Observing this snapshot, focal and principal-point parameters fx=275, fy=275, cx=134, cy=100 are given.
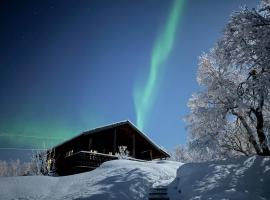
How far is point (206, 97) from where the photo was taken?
20969 mm

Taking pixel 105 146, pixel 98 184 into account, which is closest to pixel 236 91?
pixel 98 184

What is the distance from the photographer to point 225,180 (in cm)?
1254

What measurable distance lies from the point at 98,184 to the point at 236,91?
32.9 ft

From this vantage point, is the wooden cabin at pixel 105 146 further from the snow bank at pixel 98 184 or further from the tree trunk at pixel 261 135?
the tree trunk at pixel 261 135

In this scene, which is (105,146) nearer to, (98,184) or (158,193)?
(98,184)

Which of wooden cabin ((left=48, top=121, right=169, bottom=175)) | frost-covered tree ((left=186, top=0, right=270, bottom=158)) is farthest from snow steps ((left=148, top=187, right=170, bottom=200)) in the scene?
wooden cabin ((left=48, top=121, right=169, bottom=175))

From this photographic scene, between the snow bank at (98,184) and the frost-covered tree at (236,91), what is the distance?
503 centimetres

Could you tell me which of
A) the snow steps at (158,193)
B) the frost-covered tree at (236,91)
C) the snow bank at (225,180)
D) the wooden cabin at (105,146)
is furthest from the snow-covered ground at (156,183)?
the wooden cabin at (105,146)

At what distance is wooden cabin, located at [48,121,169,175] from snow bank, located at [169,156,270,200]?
43.0 feet

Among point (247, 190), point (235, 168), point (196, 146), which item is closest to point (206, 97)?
point (196, 146)

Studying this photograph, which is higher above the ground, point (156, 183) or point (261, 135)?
point (261, 135)

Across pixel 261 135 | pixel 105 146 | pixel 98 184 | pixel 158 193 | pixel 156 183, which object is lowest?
pixel 158 193

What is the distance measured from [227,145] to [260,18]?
1084 centimetres

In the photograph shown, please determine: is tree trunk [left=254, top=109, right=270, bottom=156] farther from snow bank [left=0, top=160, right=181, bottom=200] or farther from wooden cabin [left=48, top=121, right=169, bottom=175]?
wooden cabin [left=48, top=121, right=169, bottom=175]
